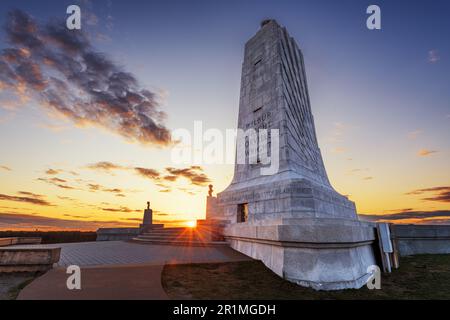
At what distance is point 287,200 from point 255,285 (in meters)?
7.09

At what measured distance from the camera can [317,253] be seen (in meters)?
6.44

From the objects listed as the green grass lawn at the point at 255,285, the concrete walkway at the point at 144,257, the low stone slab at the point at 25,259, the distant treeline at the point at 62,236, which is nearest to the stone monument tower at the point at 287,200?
the green grass lawn at the point at 255,285

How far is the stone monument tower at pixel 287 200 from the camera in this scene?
21.3ft

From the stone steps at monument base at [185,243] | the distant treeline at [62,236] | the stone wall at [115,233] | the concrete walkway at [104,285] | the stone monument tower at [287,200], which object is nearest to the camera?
the concrete walkway at [104,285]

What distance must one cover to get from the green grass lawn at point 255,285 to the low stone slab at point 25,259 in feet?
10.6

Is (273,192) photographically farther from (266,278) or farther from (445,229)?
(445,229)

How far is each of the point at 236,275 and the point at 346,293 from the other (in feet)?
8.68

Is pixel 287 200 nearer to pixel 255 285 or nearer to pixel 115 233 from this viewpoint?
pixel 255 285

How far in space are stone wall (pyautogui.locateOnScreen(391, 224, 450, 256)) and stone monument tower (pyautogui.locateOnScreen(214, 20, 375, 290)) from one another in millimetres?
3211

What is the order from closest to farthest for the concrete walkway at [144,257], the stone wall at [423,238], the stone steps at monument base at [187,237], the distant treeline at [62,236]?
the concrete walkway at [144,257] < the stone steps at monument base at [187,237] < the stone wall at [423,238] < the distant treeline at [62,236]

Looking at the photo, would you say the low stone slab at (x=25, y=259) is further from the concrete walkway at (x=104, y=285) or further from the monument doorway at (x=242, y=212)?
the monument doorway at (x=242, y=212)

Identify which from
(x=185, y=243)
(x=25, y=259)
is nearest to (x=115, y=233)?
(x=185, y=243)

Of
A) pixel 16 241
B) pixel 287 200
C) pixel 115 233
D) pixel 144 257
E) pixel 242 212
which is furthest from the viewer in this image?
pixel 115 233
